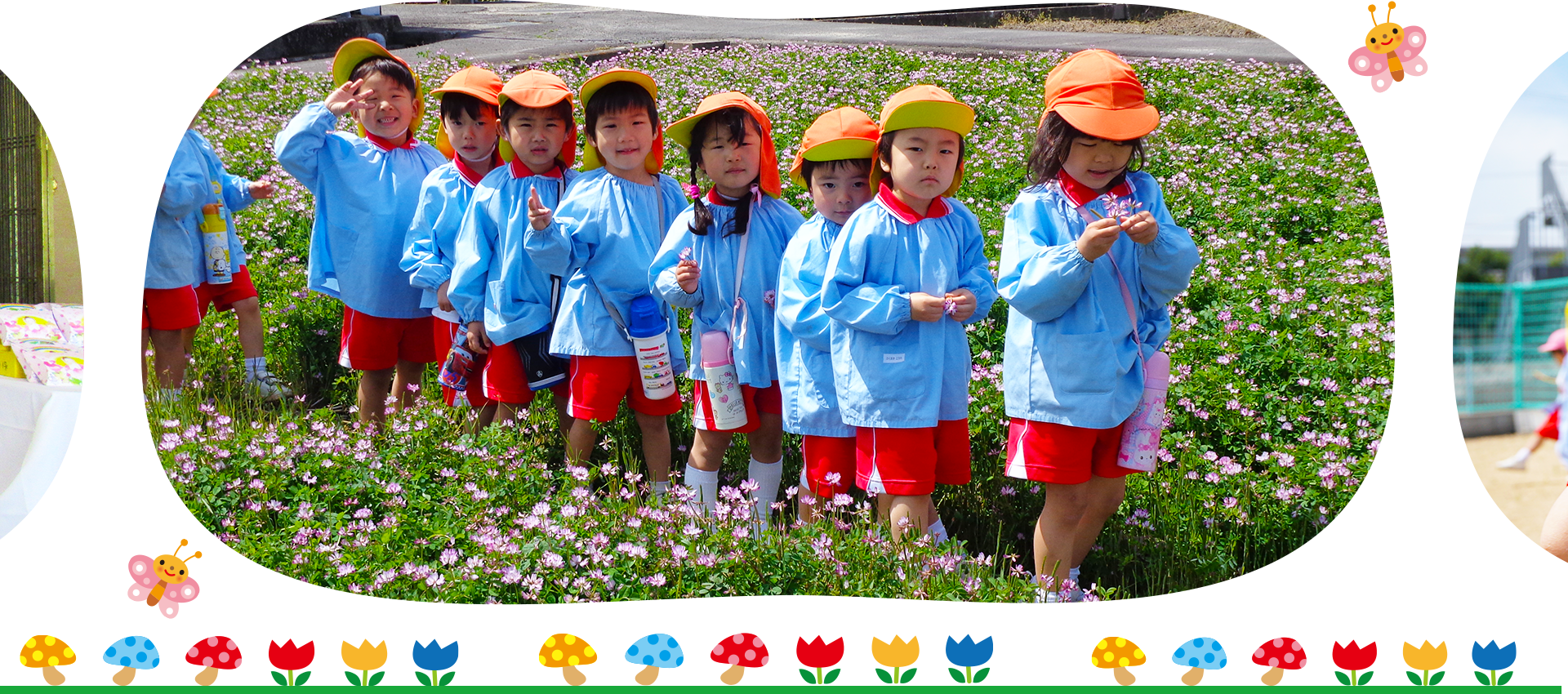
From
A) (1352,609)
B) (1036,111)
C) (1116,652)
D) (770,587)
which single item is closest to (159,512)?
(770,587)

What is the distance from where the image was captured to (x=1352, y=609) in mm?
2988

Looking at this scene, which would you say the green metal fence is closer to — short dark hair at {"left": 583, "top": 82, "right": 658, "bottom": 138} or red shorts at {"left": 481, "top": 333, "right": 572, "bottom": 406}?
short dark hair at {"left": 583, "top": 82, "right": 658, "bottom": 138}

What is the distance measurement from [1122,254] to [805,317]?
1.06m

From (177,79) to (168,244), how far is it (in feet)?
3.03

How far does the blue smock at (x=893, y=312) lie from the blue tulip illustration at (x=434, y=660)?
4.81 feet

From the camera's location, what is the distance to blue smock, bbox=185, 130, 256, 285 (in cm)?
508

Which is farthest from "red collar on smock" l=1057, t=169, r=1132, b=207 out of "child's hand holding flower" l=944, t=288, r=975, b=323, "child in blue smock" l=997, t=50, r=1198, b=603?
"child's hand holding flower" l=944, t=288, r=975, b=323

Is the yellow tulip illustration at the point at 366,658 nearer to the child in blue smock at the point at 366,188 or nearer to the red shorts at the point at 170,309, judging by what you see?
the child in blue smock at the point at 366,188

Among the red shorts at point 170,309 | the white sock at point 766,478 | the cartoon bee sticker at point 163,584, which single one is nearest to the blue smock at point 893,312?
the white sock at point 766,478

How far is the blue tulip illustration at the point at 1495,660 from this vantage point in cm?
291

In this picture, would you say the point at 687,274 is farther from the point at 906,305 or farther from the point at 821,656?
the point at 821,656

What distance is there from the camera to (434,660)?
2.98m

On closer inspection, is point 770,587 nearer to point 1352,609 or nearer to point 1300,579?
point 1352,609

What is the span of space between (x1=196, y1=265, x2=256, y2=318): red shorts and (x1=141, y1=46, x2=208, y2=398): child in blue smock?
0.80 feet
